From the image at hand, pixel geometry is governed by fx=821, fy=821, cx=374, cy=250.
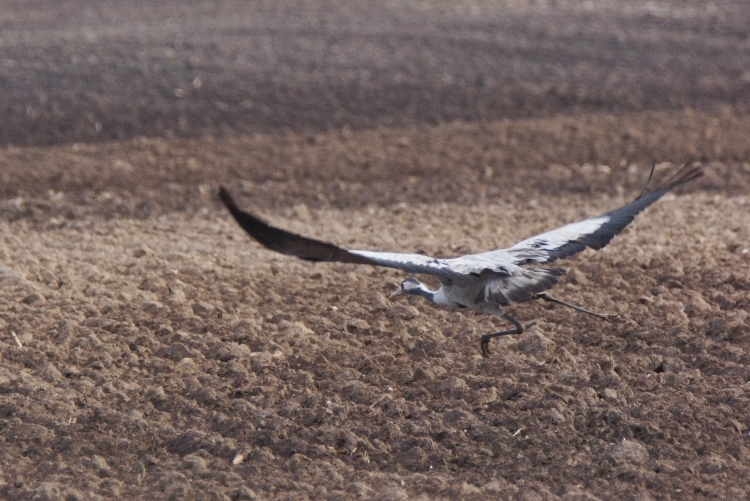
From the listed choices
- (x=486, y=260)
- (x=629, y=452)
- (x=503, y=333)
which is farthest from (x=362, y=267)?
(x=629, y=452)

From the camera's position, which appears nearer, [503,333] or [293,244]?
[293,244]

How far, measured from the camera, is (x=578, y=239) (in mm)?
Answer: 7062

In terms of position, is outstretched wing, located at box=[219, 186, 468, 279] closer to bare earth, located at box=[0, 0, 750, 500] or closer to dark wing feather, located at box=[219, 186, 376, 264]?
dark wing feather, located at box=[219, 186, 376, 264]

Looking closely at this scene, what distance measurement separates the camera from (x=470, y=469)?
597 cm

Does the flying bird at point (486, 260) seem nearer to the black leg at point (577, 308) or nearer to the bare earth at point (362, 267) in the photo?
the black leg at point (577, 308)

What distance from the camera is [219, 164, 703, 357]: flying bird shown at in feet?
17.7

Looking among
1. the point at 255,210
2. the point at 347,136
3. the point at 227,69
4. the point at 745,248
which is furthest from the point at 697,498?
the point at 227,69

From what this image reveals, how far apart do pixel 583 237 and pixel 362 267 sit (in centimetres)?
276

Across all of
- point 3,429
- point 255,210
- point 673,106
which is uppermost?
point 673,106

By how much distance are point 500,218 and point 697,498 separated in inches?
221

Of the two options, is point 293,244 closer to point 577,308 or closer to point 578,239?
point 578,239

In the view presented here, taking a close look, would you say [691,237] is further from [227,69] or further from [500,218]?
[227,69]

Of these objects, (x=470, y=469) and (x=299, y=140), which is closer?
(x=470, y=469)

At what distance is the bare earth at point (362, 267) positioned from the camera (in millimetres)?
6113
